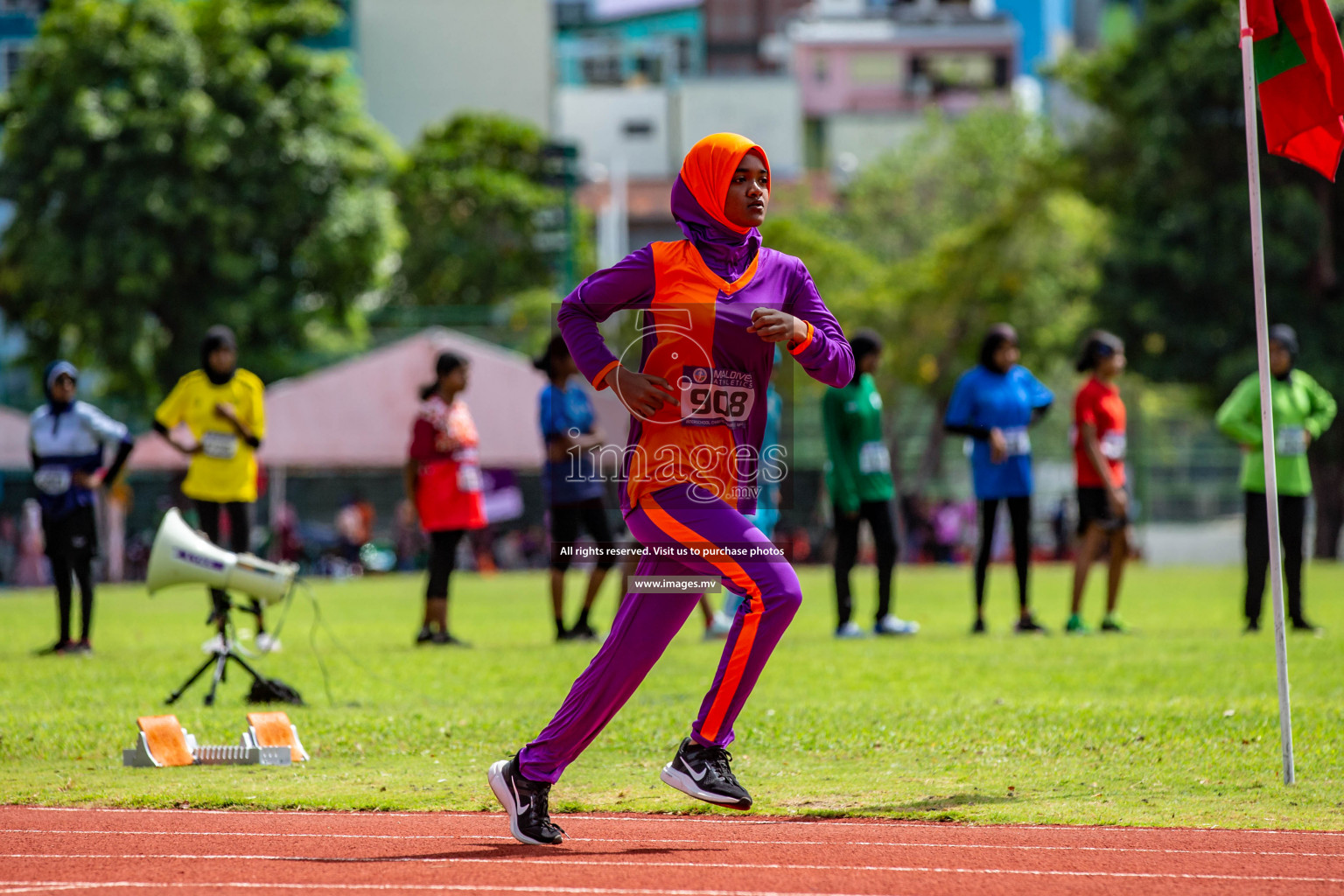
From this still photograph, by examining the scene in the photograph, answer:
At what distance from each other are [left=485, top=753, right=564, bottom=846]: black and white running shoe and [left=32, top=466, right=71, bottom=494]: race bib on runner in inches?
335

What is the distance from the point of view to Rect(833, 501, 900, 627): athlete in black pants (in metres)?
14.2

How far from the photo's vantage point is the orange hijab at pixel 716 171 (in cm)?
588

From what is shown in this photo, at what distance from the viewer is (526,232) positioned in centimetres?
5984

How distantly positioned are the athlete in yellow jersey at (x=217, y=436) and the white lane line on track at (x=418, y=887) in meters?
7.69

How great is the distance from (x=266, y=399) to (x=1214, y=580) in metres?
14.4

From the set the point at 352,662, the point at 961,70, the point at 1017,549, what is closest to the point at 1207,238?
the point at 1017,549

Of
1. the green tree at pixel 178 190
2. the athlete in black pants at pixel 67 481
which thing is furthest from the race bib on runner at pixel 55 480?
the green tree at pixel 178 190

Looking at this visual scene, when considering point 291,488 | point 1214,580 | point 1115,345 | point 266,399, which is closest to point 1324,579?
point 1214,580

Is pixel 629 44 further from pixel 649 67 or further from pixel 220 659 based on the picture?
pixel 220 659

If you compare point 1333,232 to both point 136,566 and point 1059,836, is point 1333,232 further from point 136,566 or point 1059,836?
point 1059,836

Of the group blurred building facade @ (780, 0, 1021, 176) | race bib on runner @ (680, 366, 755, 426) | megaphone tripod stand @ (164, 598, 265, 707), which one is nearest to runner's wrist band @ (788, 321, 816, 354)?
race bib on runner @ (680, 366, 755, 426)

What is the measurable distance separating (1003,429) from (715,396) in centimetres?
851

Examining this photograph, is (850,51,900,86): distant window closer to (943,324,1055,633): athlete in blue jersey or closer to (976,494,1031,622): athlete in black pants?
(943,324,1055,633): athlete in blue jersey

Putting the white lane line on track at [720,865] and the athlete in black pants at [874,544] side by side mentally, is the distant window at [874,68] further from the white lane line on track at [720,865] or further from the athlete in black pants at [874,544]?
the white lane line on track at [720,865]
